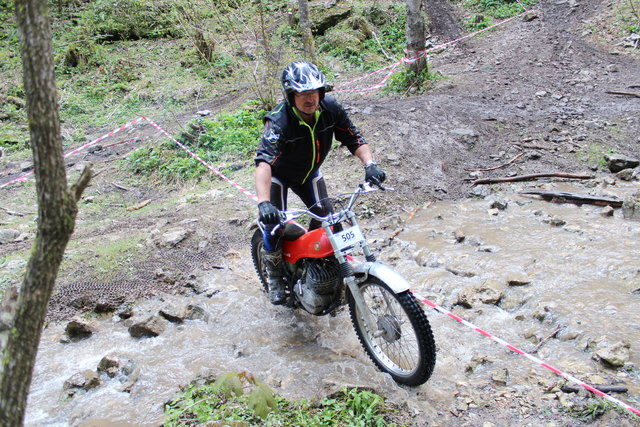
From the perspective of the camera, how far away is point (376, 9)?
1758cm

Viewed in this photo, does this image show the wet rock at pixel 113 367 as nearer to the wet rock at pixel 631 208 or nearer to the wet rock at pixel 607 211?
the wet rock at pixel 607 211

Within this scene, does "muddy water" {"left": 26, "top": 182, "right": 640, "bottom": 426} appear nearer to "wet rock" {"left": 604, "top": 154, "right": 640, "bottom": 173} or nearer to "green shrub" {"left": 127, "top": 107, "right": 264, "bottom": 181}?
"wet rock" {"left": 604, "top": 154, "right": 640, "bottom": 173}

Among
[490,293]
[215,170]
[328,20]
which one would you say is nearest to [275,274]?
[490,293]

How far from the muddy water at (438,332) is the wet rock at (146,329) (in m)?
0.08

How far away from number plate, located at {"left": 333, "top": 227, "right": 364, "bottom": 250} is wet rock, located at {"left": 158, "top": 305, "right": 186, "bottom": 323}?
1985 mm

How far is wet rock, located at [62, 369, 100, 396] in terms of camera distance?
142 inches

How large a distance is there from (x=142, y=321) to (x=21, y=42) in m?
3.35

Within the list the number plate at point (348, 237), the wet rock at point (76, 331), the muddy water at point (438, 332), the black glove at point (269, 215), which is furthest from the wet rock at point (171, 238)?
the number plate at point (348, 237)

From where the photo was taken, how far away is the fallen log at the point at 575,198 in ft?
20.1

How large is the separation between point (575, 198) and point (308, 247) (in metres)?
4.37

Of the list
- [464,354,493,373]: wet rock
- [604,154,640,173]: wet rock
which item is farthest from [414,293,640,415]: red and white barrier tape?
[604,154,640,173]: wet rock

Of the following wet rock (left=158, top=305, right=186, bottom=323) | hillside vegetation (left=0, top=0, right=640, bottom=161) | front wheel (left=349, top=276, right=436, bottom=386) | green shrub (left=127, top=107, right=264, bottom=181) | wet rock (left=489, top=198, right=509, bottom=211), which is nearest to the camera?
front wheel (left=349, top=276, right=436, bottom=386)

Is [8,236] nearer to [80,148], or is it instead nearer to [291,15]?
[80,148]

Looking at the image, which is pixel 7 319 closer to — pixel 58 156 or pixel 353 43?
pixel 58 156
